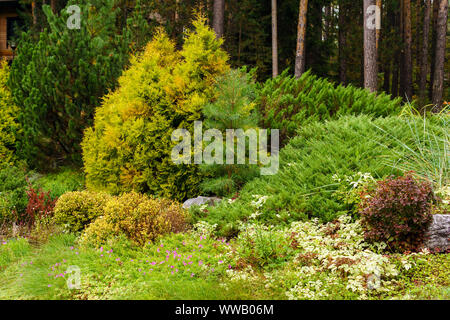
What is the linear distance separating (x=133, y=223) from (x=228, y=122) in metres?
2.28

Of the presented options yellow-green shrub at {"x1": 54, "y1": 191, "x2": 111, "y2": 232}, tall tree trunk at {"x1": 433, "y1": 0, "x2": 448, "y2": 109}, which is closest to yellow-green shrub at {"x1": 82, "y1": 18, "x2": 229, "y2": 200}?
yellow-green shrub at {"x1": 54, "y1": 191, "x2": 111, "y2": 232}

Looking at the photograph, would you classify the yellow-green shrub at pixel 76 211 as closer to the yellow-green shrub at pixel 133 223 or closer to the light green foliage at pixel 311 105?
the yellow-green shrub at pixel 133 223

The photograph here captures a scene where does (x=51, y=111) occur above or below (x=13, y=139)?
above

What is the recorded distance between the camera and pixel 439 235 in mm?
4734

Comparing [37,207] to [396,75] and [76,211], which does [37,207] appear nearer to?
[76,211]

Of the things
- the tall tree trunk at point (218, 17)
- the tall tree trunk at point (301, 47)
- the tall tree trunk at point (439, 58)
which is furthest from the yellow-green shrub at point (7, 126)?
the tall tree trunk at point (439, 58)

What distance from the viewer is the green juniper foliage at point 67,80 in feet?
29.7

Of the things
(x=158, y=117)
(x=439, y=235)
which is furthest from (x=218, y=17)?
(x=439, y=235)

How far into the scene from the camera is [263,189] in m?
6.49

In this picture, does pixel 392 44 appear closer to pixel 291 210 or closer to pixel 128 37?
pixel 128 37

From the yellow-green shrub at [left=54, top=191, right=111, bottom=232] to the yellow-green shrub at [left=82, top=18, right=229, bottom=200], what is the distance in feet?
3.10

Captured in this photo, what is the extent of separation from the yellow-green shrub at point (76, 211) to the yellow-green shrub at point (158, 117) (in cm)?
95
